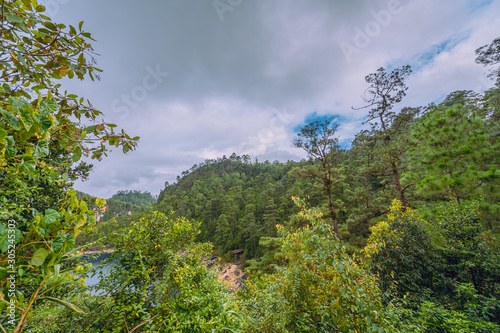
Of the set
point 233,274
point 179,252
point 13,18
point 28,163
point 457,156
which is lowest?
point 233,274

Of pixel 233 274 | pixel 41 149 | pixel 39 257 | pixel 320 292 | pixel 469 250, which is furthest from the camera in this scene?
pixel 233 274

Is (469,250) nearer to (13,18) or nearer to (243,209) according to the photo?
(13,18)

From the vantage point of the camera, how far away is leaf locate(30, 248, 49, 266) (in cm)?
54

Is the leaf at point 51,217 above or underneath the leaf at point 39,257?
above

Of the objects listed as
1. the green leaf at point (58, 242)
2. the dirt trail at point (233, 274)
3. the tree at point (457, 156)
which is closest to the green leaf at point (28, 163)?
the green leaf at point (58, 242)

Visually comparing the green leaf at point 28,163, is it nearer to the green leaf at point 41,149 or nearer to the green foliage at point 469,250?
the green leaf at point 41,149

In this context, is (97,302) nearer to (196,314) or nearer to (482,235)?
(196,314)

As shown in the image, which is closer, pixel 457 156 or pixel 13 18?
pixel 13 18

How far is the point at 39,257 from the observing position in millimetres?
554

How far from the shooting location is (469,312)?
3.06m

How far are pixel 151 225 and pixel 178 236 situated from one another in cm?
37

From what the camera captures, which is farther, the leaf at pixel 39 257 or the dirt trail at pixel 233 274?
the dirt trail at pixel 233 274

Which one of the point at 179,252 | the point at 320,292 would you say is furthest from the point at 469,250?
the point at 179,252

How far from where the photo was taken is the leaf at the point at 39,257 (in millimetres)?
541
